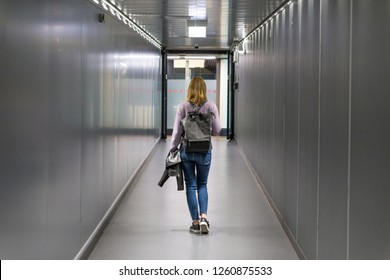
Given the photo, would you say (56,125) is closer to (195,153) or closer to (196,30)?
(195,153)

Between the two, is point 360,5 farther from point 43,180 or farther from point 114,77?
point 114,77

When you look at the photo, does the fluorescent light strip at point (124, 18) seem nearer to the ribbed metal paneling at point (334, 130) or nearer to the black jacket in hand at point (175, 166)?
the black jacket in hand at point (175, 166)

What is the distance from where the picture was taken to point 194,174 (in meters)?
5.75

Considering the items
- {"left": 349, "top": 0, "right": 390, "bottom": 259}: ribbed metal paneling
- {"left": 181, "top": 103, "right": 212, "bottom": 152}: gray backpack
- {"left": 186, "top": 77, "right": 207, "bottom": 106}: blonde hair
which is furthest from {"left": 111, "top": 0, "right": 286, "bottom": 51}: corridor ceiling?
{"left": 349, "top": 0, "right": 390, "bottom": 259}: ribbed metal paneling

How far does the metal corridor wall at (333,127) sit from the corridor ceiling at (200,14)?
2.47 ft

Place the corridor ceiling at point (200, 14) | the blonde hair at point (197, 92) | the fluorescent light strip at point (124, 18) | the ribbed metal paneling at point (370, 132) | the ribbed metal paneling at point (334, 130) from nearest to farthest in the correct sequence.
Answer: the ribbed metal paneling at point (370, 132) → the ribbed metal paneling at point (334, 130) → the blonde hair at point (197, 92) → the fluorescent light strip at point (124, 18) → the corridor ceiling at point (200, 14)

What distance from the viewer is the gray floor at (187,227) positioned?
515cm

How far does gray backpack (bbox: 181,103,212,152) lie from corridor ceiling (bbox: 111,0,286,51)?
5.98 feet

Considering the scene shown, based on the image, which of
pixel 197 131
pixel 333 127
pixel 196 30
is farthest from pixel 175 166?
pixel 196 30

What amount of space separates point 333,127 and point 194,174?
227 cm

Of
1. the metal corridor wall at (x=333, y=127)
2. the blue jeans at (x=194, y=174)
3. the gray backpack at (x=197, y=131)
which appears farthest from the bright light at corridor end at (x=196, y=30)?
the blue jeans at (x=194, y=174)

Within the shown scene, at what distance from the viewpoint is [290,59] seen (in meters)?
5.79

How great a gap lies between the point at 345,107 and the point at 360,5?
2.03 ft

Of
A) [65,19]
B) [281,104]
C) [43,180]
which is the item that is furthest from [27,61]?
[281,104]
